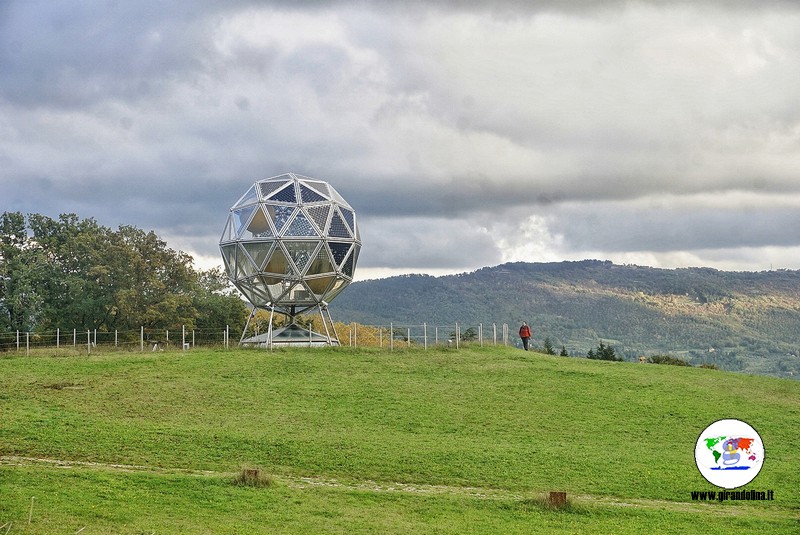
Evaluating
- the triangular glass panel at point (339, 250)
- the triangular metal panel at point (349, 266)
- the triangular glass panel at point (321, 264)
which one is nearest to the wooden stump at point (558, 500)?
the triangular glass panel at point (321, 264)

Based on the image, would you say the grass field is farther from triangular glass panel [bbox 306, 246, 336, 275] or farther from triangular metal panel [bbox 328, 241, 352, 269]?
triangular metal panel [bbox 328, 241, 352, 269]

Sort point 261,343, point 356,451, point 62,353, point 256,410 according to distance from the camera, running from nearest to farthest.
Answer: point 356,451 < point 256,410 < point 62,353 < point 261,343

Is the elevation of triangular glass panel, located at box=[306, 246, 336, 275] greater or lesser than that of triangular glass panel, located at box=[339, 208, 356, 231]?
lesser

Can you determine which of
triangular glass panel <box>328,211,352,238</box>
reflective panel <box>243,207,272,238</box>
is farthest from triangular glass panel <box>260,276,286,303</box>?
triangular glass panel <box>328,211,352,238</box>

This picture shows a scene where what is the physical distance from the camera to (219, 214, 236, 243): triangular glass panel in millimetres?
52897

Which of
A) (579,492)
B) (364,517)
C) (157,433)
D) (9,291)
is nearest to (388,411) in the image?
(157,433)

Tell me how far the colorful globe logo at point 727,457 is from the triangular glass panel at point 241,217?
31.6m

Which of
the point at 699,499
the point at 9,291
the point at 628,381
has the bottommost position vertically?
the point at 699,499

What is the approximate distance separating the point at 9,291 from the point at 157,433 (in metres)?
36.8

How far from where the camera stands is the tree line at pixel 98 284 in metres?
62.9

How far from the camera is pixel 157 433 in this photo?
30922 millimetres

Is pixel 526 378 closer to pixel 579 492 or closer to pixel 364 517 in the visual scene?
pixel 579 492

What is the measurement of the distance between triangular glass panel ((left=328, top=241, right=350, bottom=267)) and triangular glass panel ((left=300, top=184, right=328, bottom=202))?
274 centimetres

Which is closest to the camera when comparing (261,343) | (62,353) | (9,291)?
(62,353)
